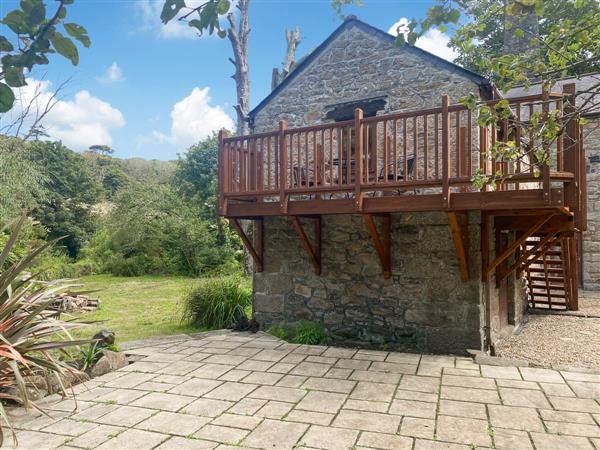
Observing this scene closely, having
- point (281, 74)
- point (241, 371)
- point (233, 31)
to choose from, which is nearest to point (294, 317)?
point (241, 371)

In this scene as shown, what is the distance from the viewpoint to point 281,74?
13.9 metres

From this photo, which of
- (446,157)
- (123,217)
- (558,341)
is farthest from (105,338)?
(123,217)

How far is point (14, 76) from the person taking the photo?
0.99 m

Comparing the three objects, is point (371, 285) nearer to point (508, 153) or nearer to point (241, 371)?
point (241, 371)

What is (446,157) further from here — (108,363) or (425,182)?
(108,363)

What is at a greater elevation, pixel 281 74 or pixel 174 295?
pixel 281 74

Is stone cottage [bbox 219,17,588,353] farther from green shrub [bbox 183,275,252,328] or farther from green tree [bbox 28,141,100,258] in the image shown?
green tree [bbox 28,141,100,258]

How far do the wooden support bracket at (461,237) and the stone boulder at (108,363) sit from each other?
374 centimetres

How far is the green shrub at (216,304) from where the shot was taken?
20.9ft

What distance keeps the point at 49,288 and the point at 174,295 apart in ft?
19.8

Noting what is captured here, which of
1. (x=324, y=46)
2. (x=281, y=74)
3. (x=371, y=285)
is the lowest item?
(x=371, y=285)

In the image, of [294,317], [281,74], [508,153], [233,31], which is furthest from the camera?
[281,74]

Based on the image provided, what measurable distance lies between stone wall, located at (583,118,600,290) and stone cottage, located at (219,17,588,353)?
4.08 meters

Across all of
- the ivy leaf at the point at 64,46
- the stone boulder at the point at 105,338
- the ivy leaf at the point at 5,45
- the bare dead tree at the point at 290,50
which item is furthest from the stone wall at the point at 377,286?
the bare dead tree at the point at 290,50
